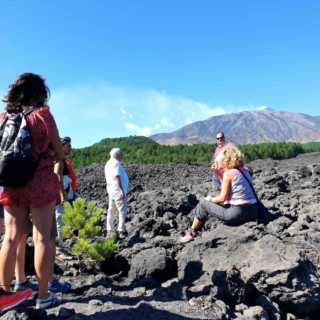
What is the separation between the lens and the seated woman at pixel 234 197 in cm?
558

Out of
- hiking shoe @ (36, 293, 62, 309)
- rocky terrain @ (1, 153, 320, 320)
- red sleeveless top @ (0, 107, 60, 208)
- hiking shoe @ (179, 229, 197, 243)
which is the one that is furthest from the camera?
hiking shoe @ (179, 229, 197, 243)

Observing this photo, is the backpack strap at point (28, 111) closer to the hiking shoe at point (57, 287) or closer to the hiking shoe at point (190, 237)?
the hiking shoe at point (57, 287)

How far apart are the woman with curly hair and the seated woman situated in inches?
106

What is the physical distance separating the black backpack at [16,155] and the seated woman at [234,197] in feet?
9.78

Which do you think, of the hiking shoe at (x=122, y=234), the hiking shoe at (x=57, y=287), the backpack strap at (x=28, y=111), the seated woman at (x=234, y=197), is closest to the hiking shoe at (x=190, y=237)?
the seated woman at (x=234, y=197)

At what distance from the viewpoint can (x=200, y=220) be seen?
19.8ft

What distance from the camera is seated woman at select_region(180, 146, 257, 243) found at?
558cm

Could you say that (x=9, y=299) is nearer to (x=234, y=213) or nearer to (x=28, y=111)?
(x=28, y=111)

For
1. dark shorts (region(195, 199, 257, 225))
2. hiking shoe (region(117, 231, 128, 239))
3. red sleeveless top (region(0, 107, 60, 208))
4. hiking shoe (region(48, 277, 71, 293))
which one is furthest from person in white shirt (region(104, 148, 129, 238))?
red sleeveless top (region(0, 107, 60, 208))

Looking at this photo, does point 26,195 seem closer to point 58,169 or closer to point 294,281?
point 58,169

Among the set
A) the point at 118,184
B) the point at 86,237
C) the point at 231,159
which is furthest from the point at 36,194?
the point at 118,184

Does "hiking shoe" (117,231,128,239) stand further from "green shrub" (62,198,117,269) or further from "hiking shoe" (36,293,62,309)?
"hiking shoe" (36,293,62,309)

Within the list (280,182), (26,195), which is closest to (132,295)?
(26,195)

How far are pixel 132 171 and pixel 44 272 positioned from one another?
75.7ft
